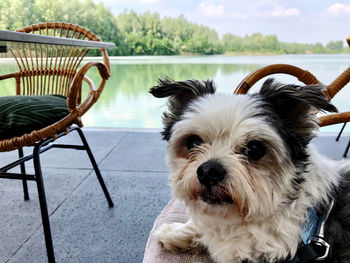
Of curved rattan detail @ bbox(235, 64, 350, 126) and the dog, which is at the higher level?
curved rattan detail @ bbox(235, 64, 350, 126)

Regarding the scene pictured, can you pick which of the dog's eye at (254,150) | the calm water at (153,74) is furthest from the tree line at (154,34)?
the dog's eye at (254,150)

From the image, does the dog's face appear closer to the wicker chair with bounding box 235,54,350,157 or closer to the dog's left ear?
the dog's left ear

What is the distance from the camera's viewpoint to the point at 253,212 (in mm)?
928

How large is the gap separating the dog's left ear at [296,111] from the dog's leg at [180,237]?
0.55 metres

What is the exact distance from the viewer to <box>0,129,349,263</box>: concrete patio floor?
1.80 metres

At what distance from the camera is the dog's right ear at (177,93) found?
1.10 metres

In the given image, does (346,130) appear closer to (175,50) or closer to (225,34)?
(225,34)

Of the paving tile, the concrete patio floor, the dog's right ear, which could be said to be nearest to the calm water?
the concrete patio floor

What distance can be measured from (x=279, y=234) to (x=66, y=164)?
257cm

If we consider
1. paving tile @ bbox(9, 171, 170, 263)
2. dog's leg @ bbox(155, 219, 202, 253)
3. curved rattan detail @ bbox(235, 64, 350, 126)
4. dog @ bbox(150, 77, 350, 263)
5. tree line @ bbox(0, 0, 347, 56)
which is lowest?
paving tile @ bbox(9, 171, 170, 263)

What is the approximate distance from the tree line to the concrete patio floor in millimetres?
1514

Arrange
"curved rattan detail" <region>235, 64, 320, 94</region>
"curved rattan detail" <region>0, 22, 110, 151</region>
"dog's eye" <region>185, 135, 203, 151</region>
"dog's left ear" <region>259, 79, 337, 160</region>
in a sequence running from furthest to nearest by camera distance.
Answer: "curved rattan detail" <region>0, 22, 110, 151</region>, "curved rattan detail" <region>235, 64, 320, 94</region>, "dog's eye" <region>185, 135, 203, 151</region>, "dog's left ear" <region>259, 79, 337, 160</region>

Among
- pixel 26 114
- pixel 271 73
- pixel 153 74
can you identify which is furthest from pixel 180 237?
pixel 153 74

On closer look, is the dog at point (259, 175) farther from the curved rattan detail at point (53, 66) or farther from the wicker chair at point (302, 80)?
the curved rattan detail at point (53, 66)
